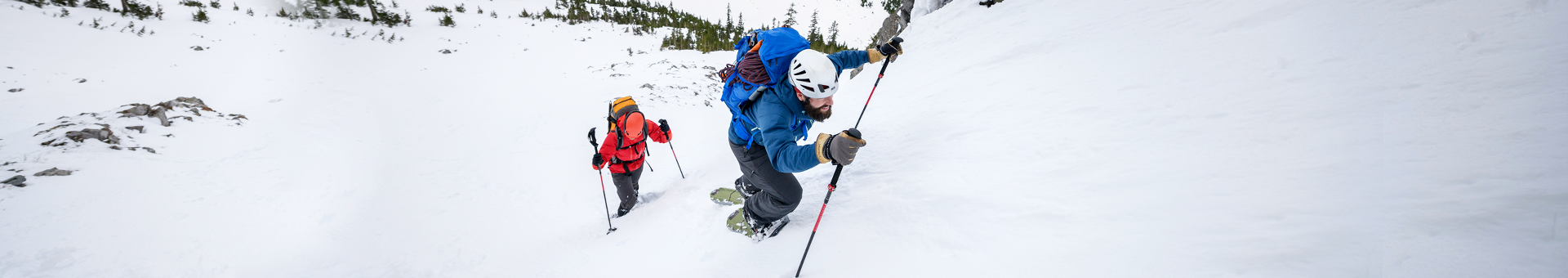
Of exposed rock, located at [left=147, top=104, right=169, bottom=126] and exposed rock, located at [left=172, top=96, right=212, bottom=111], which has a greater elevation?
exposed rock, located at [left=172, top=96, right=212, bottom=111]

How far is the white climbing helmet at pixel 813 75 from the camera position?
2.18 meters

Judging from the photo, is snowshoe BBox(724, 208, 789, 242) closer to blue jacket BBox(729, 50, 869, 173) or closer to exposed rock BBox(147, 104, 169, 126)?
blue jacket BBox(729, 50, 869, 173)

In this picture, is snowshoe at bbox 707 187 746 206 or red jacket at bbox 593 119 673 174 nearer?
snowshoe at bbox 707 187 746 206

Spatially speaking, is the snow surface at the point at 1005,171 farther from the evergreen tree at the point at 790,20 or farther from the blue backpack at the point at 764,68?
the evergreen tree at the point at 790,20

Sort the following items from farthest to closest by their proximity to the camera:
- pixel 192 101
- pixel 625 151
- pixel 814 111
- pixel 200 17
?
1. pixel 200 17
2. pixel 192 101
3. pixel 625 151
4. pixel 814 111

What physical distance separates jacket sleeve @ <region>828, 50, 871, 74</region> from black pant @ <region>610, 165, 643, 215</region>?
2.45 metres

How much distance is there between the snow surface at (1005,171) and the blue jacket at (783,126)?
63 centimetres

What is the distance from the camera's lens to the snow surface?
1527 mm

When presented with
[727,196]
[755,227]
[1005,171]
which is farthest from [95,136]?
[1005,171]

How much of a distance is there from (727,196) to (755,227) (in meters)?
0.87

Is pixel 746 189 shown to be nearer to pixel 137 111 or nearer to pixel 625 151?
pixel 625 151

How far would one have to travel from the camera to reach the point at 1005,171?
246 cm

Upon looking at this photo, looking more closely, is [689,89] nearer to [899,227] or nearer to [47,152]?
[47,152]

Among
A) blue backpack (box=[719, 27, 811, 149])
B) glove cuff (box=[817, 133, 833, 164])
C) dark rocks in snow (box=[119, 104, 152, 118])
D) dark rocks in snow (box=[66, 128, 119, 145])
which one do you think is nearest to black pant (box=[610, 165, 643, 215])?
blue backpack (box=[719, 27, 811, 149])
